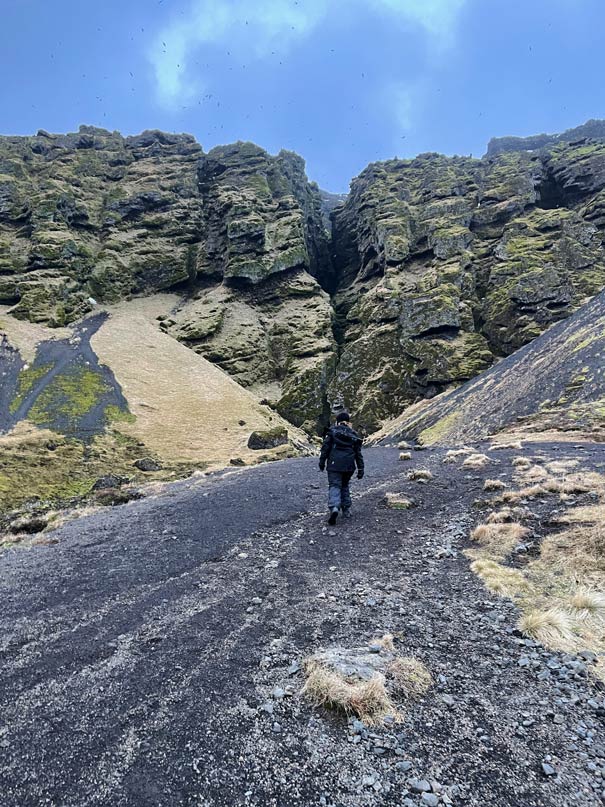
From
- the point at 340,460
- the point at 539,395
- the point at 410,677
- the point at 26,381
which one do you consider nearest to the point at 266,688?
the point at 410,677

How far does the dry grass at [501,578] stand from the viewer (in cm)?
692

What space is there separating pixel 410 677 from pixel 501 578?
3.40 metres

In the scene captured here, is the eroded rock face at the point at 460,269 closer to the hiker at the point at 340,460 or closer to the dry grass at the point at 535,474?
the dry grass at the point at 535,474

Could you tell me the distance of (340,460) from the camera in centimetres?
1239

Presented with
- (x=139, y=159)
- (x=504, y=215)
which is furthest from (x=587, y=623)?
(x=139, y=159)

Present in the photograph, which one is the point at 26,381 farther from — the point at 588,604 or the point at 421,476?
the point at 588,604

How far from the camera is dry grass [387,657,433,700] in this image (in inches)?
184

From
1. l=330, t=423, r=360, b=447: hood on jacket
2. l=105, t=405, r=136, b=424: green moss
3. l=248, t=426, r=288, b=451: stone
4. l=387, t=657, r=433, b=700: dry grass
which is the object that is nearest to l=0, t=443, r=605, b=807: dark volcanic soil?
l=387, t=657, r=433, b=700: dry grass

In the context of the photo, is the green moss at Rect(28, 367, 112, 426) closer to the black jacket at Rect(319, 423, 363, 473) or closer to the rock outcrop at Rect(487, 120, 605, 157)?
the black jacket at Rect(319, 423, 363, 473)

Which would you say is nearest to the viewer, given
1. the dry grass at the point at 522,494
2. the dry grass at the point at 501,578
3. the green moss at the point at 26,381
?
the dry grass at the point at 501,578

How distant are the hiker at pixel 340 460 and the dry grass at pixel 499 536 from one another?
3.59 m

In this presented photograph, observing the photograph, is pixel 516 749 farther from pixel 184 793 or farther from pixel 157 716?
pixel 157 716

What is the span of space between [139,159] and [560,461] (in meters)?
152

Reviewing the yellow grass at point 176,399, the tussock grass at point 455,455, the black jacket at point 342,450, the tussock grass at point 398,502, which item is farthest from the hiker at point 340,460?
the yellow grass at point 176,399
